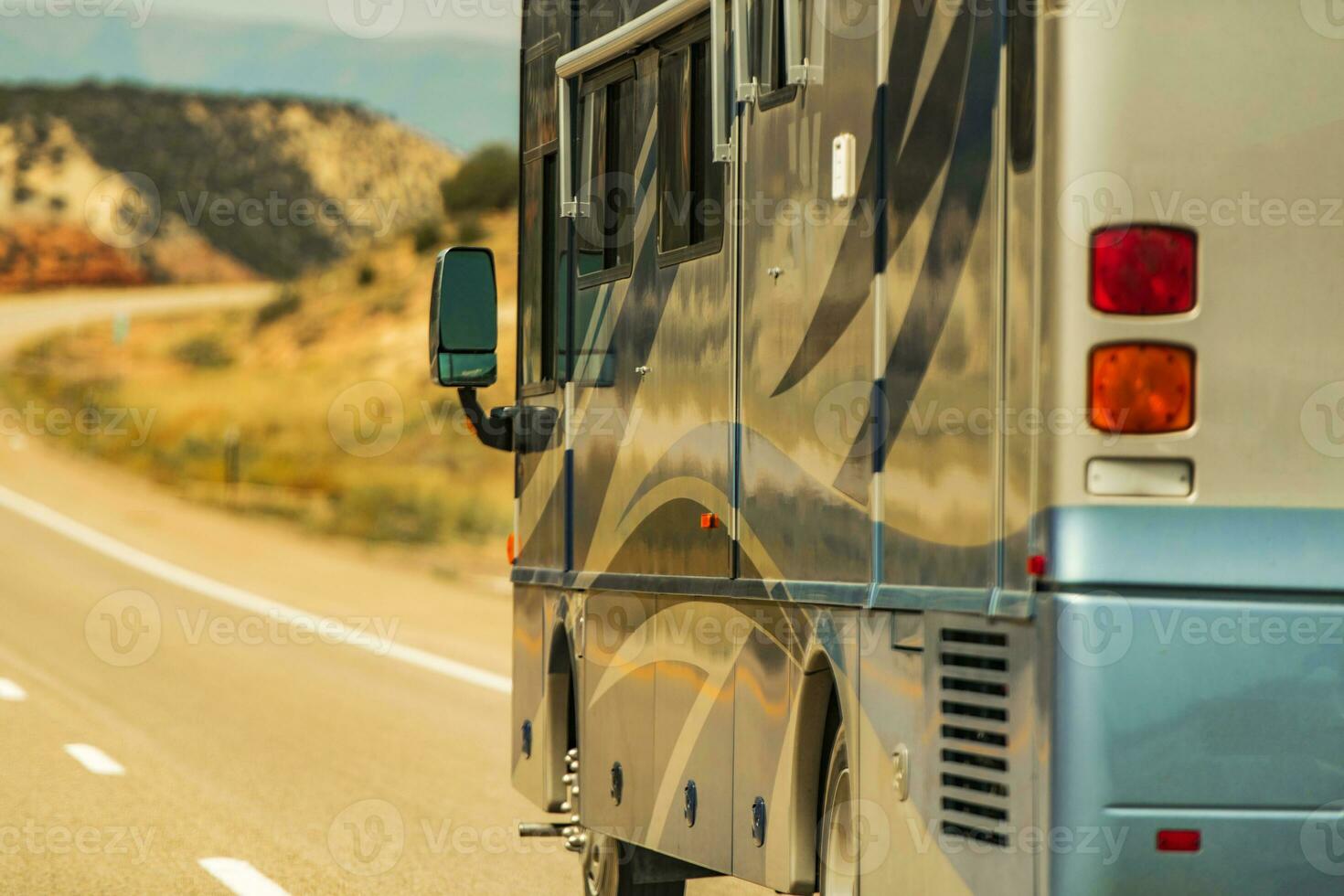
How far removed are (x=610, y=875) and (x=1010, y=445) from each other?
4014mm

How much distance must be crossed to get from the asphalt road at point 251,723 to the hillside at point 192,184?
233ft

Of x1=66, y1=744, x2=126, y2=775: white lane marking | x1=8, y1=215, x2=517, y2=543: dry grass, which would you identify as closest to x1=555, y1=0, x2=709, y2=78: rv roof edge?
x1=66, y1=744, x2=126, y2=775: white lane marking

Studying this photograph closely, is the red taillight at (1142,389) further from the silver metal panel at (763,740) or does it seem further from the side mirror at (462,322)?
the side mirror at (462,322)

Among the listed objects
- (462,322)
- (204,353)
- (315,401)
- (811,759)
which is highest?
(204,353)

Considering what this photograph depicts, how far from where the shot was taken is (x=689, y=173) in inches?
281

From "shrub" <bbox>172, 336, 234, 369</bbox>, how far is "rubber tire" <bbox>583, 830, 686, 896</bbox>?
239ft

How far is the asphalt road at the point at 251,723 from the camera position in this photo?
10.3 meters

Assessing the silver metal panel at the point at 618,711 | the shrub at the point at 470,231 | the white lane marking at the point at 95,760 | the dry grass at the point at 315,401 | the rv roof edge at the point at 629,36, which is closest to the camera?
the rv roof edge at the point at 629,36

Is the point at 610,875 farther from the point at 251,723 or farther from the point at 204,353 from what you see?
the point at 204,353

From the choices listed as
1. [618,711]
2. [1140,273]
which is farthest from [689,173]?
[1140,273]

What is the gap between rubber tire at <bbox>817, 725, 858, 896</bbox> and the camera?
5.94 metres

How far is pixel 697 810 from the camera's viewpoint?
277 inches

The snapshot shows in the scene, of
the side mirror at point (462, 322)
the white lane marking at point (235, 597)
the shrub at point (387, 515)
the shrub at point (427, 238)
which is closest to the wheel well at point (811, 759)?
the side mirror at point (462, 322)

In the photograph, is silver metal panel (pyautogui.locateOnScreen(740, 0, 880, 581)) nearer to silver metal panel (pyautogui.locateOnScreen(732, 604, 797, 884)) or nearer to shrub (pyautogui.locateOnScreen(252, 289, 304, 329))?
silver metal panel (pyautogui.locateOnScreen(732, 604, 797, 884))
